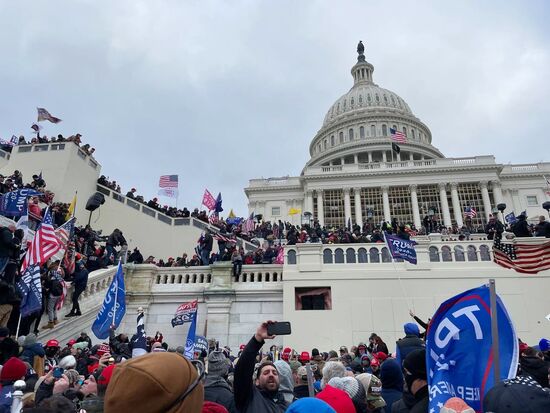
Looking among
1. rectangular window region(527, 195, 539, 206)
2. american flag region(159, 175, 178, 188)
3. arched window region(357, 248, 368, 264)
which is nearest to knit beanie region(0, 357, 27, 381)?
arched window region(357, 248, 368, 264)

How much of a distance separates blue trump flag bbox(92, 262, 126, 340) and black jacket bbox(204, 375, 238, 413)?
25.6 feet

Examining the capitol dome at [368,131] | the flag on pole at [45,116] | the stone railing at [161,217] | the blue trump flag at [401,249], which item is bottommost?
the blue trump flag at [401,249]

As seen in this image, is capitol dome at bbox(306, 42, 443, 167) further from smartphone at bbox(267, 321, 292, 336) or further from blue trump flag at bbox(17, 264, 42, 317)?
smartphone at bbox(267, 321, 292, 336)

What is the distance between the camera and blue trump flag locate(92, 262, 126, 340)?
11148 millimetres

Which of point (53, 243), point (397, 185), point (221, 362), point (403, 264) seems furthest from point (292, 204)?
point (221, 362)

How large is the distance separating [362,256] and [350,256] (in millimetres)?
455

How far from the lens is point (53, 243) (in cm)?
1126

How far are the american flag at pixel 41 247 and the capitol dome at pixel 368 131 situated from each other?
2310 inches

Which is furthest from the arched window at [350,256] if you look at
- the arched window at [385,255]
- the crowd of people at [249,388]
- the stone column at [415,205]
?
the stone column at [415,205]

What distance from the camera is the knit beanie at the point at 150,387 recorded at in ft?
5.92

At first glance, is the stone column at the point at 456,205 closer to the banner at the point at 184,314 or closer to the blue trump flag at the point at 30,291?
the banner at the point at 184,314

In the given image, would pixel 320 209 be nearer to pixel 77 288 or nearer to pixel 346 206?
pixel 346 206

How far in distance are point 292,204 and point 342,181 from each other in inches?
315

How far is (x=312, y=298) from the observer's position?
50.6 feet
